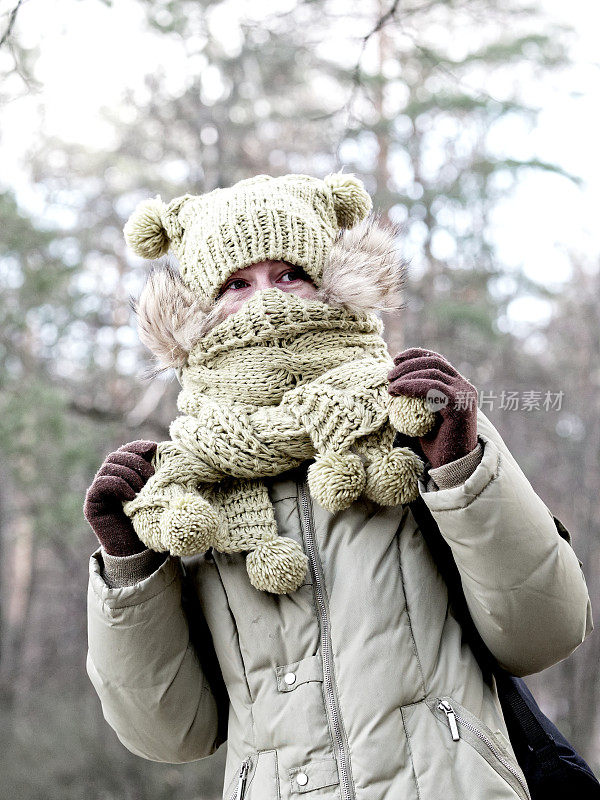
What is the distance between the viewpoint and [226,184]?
324 inches

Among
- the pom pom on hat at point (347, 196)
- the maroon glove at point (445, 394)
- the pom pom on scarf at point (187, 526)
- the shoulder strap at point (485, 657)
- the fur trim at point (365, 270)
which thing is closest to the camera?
the maroon glove at point (445, 394)

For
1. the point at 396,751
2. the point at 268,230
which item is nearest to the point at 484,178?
the point at 268,230

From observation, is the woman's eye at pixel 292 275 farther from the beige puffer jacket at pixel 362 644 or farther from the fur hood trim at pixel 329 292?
the beige puffer jacket at pixel 362 644

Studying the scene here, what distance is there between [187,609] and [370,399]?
72 cm

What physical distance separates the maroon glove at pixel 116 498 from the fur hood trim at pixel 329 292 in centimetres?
32

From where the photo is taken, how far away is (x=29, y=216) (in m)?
7.78

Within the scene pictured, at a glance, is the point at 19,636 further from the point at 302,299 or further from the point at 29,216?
the point at 302,299

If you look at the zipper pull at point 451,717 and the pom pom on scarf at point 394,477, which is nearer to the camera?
the zipper pull at point 451,717

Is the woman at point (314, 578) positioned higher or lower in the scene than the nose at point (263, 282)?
lower

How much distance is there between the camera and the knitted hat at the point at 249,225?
196 cm

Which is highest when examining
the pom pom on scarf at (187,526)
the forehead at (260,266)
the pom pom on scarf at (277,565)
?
the forehead at (260,266)

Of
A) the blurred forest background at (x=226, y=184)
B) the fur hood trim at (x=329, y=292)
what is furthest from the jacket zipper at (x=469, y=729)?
the blurred forest background at (x=226, y=184)

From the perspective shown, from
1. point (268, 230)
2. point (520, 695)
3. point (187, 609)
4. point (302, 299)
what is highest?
point (268, 230)

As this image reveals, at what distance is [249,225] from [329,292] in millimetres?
259
